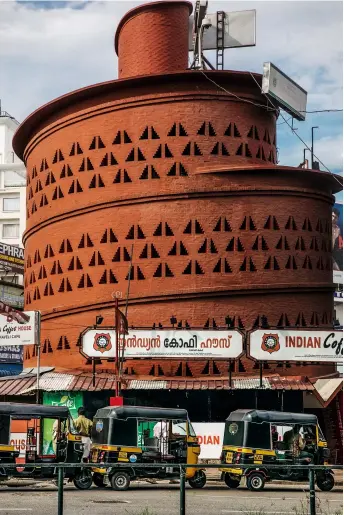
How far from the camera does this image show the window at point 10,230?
90.1 m

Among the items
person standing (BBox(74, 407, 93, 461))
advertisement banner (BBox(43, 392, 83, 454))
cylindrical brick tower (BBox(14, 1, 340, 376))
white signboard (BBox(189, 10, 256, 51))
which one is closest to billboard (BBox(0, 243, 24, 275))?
cylindrical brick tower (BBox(14, 1, 340, 376))

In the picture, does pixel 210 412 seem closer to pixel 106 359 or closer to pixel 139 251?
pixel 106 359

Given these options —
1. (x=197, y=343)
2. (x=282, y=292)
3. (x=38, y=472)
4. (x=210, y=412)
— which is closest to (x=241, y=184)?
(x=282, y=292)

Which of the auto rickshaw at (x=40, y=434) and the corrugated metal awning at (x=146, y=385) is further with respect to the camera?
the corrugated metal awning at (x=146, y=385)

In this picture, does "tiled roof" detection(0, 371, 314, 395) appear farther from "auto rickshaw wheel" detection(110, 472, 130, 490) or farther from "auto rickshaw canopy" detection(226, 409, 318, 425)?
"auto rickshaw wheel" detection(110, 472, 130, 490)

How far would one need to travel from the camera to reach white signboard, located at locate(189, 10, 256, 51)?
150 ft

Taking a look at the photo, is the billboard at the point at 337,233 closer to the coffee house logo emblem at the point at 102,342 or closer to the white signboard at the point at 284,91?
the white signboard at the point at 284,91

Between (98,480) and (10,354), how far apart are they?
46396 mm

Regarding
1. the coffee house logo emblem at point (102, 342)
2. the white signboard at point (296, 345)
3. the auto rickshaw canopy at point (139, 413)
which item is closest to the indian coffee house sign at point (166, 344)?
the coffee house logo emblem at point (102, 342)

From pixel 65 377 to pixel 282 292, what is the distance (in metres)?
10.1

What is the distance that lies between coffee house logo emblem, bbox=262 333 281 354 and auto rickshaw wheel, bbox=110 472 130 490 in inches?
620

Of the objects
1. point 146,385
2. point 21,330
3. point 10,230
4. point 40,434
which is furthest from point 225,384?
point 10,230

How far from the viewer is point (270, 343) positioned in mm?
37594

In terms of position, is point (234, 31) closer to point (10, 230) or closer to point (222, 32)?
point (222, 32)
